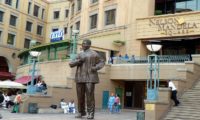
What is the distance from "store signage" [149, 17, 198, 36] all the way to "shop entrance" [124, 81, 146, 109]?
5.53m

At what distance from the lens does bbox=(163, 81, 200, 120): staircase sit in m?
18.6

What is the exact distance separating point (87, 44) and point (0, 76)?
44.6 m

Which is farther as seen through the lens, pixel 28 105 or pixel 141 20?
pixel 141 20

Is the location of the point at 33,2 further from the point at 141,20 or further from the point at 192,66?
the point at 192,66

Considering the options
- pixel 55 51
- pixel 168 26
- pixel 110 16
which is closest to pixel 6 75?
pixel 110 16

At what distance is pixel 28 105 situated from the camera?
23719mm

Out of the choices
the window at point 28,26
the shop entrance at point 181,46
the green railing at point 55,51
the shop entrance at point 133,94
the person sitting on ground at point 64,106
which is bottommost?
the person sitting on ground at point 64,106

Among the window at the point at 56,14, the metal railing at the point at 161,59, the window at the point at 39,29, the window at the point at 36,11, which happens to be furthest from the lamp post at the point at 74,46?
the window at the point at 56,14

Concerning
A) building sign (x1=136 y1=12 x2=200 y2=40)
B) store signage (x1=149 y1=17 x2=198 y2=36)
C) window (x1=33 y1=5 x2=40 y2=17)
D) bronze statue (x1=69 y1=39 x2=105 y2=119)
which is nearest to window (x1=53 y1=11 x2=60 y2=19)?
window (x1=33 y1=5 x2=40 y2=17)

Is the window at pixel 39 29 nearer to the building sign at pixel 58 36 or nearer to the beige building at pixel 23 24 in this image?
the beige building at pixel 23 24

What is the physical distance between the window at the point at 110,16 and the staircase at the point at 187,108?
752 inches

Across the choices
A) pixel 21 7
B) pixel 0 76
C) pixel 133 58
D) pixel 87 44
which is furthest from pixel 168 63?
pixel 21 7

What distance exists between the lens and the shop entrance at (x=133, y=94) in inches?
1353

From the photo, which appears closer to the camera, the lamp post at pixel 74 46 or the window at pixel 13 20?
the lamp post at pixel 74 46
